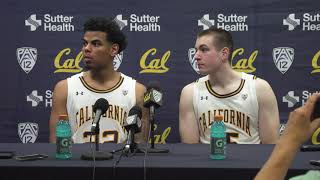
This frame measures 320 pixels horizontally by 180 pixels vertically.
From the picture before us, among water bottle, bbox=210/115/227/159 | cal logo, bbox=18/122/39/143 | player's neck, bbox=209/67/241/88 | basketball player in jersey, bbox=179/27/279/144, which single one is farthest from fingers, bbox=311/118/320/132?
cal logo, bbox=18/122/39/143

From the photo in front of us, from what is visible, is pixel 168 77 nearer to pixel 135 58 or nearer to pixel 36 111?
pixel 135 58

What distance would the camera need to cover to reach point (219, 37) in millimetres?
3979

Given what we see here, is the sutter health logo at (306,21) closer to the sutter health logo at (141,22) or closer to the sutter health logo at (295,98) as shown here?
the sutter health logo at (295,98)

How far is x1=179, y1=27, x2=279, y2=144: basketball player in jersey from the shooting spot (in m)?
3.71

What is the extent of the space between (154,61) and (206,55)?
0.62 metres

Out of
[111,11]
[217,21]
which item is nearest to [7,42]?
[111,11]

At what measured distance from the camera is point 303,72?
171 inches

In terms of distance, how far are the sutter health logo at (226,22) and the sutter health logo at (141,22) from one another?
1.25ft

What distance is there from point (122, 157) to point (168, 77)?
200 cm

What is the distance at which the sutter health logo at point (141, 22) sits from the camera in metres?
4.38

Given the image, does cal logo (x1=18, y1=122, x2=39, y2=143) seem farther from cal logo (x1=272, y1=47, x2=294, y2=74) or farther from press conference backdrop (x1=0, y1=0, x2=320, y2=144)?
cal logo (x1=272, y1=47, x2=294, y2=74)

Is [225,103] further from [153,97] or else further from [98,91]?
[153,97]

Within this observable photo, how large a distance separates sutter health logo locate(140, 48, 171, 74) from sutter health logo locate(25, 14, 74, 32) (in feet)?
2.27

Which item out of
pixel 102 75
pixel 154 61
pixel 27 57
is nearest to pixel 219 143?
pixel 102 75
